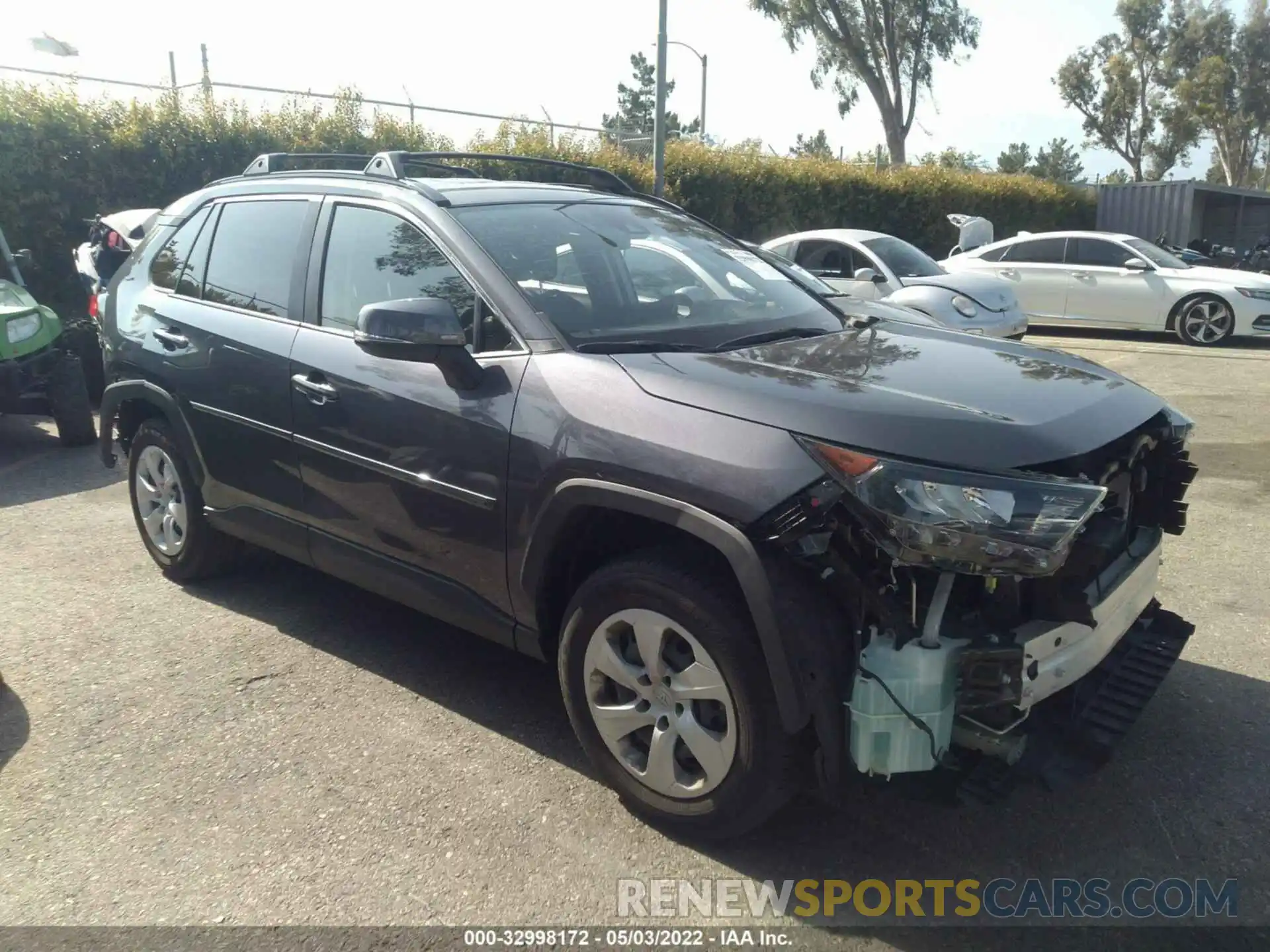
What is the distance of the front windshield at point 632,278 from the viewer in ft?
11.2

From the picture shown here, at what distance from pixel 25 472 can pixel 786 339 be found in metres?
6.08

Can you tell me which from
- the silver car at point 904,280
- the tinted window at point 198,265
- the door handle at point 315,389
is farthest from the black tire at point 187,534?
the silver car at point 904,280

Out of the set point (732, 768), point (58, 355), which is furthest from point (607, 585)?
point (58, 355)

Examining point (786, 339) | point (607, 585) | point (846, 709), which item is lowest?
point (846, 709)

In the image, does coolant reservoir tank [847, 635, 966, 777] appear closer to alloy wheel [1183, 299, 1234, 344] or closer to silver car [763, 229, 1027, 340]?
silver car [763, 229, 1027, 340]

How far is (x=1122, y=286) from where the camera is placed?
1453 centimetres

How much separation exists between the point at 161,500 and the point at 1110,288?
43.9 ft

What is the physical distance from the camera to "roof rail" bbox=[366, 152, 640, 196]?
13.5 ft

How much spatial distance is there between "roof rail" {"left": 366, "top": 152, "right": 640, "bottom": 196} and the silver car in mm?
5048

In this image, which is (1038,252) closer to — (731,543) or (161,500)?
(161,500)

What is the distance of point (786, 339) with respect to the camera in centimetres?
357

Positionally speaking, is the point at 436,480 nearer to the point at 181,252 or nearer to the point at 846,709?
the point at 846,709

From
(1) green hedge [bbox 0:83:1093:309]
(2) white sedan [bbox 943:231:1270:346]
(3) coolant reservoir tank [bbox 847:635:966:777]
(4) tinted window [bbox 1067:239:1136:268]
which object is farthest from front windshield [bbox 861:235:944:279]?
(3) coolant reservoir tank [bbox 847:635:966:777]

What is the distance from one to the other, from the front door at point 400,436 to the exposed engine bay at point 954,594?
3.63 ft
